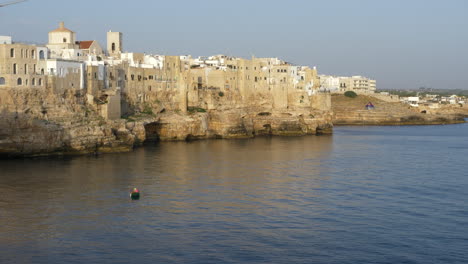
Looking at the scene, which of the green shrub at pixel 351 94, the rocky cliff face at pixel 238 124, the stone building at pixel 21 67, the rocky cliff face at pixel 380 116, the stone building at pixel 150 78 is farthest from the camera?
the green shrub at pixel 351 94

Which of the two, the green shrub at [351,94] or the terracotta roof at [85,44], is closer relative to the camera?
the terracotta roof at [85,44]

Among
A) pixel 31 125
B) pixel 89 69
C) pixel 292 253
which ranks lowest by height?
pixel 292 253

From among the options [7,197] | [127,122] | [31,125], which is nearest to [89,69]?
[127,122]

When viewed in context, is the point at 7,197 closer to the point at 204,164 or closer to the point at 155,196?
the point at 155,196

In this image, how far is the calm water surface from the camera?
20.2m

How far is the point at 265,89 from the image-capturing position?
236 ft

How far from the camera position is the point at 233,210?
2650 cm

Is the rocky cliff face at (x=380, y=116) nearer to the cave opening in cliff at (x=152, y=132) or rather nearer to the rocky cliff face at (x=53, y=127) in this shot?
the cave opening in cliff at (x=152, y=132)

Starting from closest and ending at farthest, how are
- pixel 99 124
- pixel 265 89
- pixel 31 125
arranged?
pixel 31 125 → pixel 99 124 → pixel 265 89

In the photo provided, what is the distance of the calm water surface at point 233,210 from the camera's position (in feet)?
66.3

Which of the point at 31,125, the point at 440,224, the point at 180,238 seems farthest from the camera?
the point at 31,125

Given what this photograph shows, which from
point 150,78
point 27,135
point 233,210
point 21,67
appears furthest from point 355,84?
point 233,210

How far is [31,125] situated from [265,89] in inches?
1433

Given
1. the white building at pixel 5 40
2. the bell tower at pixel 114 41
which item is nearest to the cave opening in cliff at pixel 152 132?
the bell tower at pixel 114 41
